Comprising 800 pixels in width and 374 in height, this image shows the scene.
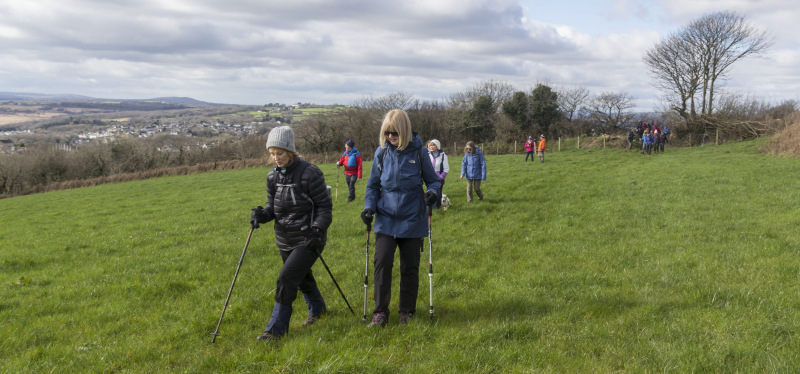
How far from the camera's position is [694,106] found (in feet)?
151

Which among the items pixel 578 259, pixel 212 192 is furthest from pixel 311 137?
pixel 578 259

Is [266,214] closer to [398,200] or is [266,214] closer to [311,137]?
[398,200]

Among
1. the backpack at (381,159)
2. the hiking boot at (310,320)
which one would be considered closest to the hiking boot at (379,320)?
the hiking boot at (310,320)

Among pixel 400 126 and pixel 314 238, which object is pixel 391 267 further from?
pixel 400 126

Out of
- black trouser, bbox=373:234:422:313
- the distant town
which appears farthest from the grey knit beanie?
the distant town

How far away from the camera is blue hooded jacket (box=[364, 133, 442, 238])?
515 centimetres

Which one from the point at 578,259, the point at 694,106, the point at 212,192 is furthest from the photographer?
the point at 694,106

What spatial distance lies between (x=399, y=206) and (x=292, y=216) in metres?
1.21

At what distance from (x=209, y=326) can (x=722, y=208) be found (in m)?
12.8

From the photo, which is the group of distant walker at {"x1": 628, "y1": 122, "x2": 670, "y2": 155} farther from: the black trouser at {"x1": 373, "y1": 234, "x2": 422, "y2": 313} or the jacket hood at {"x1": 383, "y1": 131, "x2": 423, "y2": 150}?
the black trouser at {"x1": 373, "y1": 234, "x2": 422, "y2": 313}

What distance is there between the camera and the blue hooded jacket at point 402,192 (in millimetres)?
5152

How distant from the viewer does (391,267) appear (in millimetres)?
5223

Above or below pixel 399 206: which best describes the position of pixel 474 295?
below

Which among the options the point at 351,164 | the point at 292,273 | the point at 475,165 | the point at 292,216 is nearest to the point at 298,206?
the point at 292,216
